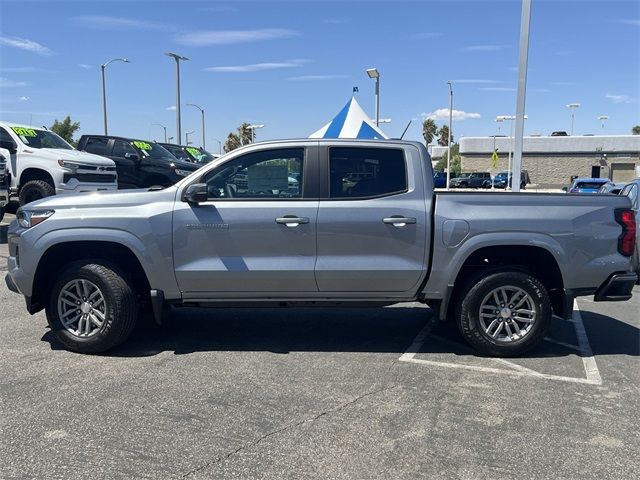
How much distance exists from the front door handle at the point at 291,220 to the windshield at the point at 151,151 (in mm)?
13232

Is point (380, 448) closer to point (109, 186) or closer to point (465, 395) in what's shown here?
point (465, 395)

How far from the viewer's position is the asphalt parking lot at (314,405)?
3330 mm

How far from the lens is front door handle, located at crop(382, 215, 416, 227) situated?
4.96 m

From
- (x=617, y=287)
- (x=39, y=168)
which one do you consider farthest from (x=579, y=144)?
(x=617, y=287)

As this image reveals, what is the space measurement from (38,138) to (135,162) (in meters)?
3.40

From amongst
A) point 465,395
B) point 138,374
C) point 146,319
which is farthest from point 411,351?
point 146,319

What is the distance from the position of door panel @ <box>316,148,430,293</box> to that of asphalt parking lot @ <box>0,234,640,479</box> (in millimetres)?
737

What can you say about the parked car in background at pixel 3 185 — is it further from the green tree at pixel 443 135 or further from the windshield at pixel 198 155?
the green tree at pixel 443 135

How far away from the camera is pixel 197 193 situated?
16.0 ft

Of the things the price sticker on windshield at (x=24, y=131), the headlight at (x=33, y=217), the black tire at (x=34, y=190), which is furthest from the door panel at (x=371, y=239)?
the price sticker on windshield at (x=24, y=131)

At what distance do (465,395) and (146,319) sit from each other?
12.0ft

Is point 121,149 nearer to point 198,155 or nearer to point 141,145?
point 141,145

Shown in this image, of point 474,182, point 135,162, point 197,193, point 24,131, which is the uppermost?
point 24,131

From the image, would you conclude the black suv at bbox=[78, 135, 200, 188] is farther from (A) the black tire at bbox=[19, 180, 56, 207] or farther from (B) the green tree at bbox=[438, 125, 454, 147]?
(B) the green tree at bbox=[438, 125, 454, 147]
